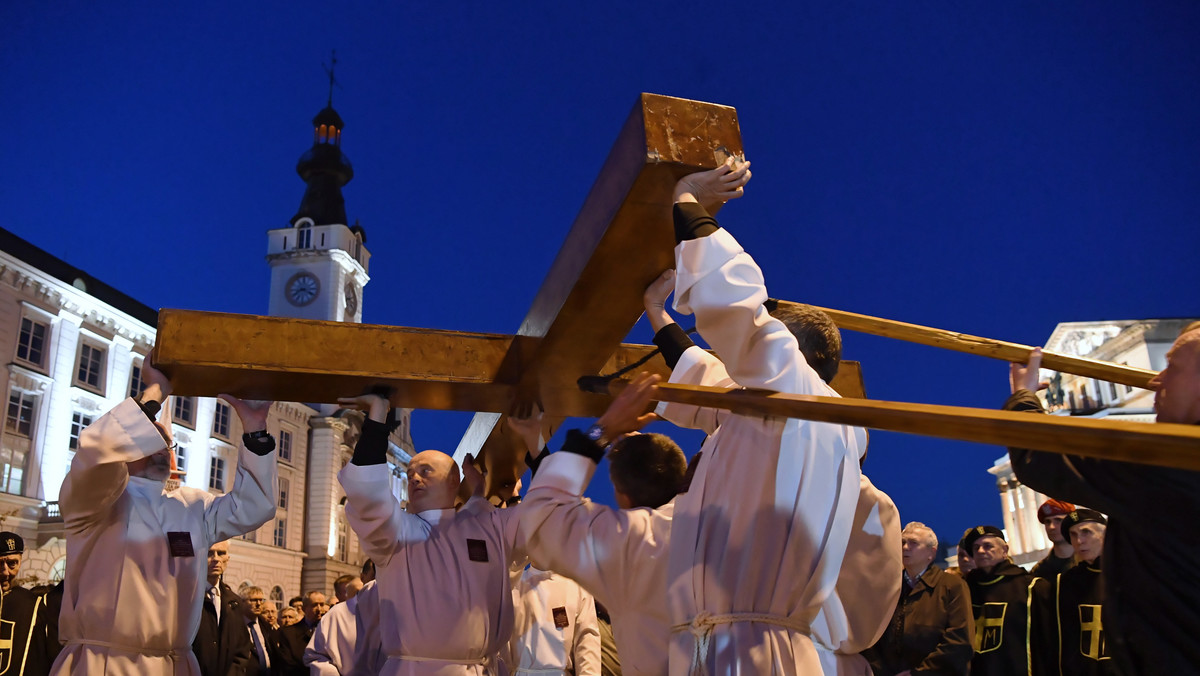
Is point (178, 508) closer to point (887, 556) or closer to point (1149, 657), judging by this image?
point (887, 556)

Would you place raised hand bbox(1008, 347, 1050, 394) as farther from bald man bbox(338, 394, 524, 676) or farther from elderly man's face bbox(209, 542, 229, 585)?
elderly man's face bbox(209, 542, 229, 585)

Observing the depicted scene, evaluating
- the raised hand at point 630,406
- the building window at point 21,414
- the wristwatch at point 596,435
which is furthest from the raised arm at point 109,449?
the building window at point 21,414

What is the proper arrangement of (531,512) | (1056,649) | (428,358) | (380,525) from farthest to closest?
(1056,649)
(380,525)
(428,358)
(531,512)

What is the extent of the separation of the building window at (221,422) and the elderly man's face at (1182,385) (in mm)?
37633

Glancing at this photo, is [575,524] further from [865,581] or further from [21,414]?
[21,414]

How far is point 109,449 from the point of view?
373 cm

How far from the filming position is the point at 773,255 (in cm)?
9700

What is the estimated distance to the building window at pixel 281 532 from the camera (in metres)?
40.9

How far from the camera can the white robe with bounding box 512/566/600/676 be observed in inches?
250

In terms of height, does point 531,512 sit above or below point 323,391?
below

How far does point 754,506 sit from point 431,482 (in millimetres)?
2648

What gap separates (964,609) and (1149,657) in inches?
127

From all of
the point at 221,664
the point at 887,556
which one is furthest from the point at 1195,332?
the point at 221,664

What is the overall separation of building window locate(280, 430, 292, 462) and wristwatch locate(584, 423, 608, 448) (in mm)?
41376
